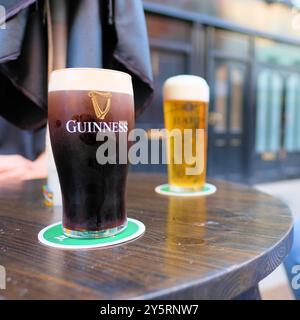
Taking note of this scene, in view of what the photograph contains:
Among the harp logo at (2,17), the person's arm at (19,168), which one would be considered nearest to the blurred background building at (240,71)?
the person's arm at (19,168)

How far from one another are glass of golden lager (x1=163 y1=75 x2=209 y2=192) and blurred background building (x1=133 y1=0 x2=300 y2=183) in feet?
9.62

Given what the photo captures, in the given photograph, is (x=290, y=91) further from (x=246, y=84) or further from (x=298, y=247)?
(x=298, y=247)

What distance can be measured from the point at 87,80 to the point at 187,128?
411 millimetres

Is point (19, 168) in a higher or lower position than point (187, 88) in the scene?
lower

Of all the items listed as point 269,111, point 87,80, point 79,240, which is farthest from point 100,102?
point 269,111

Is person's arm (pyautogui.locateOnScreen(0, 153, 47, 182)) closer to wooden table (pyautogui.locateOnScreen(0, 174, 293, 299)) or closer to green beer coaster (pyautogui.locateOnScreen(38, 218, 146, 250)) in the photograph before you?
wooden table (pyautogui.locateOnScreen(0, 174, 293, 299))

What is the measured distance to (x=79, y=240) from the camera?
442 mm

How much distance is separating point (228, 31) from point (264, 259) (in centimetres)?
439

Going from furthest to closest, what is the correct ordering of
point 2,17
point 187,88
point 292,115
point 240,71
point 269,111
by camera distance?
1. point 292,115
2. point 269,111
3. point 240,71
4. point 187,88
5. point 2,17

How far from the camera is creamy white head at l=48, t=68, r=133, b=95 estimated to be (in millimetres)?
425

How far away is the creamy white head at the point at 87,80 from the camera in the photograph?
16.7 inches

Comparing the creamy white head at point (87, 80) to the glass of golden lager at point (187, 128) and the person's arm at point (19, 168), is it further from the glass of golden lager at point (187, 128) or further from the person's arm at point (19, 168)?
the person's arm at point (19, 168)

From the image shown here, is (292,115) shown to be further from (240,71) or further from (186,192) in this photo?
(186,192)

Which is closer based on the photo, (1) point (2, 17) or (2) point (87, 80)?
(2) point (87, 80)
